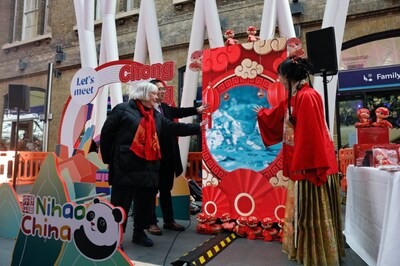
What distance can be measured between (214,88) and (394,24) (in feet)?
20.7

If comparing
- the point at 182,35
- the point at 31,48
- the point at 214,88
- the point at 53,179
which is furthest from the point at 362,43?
the point at 31,48

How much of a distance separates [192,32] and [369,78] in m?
4.81

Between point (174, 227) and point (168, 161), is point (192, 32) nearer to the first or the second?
point (168, 161)

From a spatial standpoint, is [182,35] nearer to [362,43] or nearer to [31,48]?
[362,43]

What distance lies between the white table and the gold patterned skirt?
0.84 feet

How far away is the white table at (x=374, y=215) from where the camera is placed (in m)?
1.93

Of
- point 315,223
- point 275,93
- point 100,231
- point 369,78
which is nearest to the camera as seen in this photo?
point 100,231

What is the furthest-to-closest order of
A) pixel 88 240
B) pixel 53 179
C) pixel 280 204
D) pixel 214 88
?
pixel 214 88 < pixel 280 204 < pixel 53 179 < pixel 88 240

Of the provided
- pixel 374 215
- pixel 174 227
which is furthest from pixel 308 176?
pixel 174 227

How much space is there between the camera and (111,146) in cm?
335

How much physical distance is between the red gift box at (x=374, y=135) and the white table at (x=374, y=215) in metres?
0.34

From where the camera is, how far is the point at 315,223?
2705 mm

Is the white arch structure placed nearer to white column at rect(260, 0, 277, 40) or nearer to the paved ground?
white column at rect(260, 0, 277, 40)

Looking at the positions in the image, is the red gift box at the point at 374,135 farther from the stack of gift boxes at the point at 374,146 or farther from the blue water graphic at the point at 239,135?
the blue water graphic at the point at 239,135
